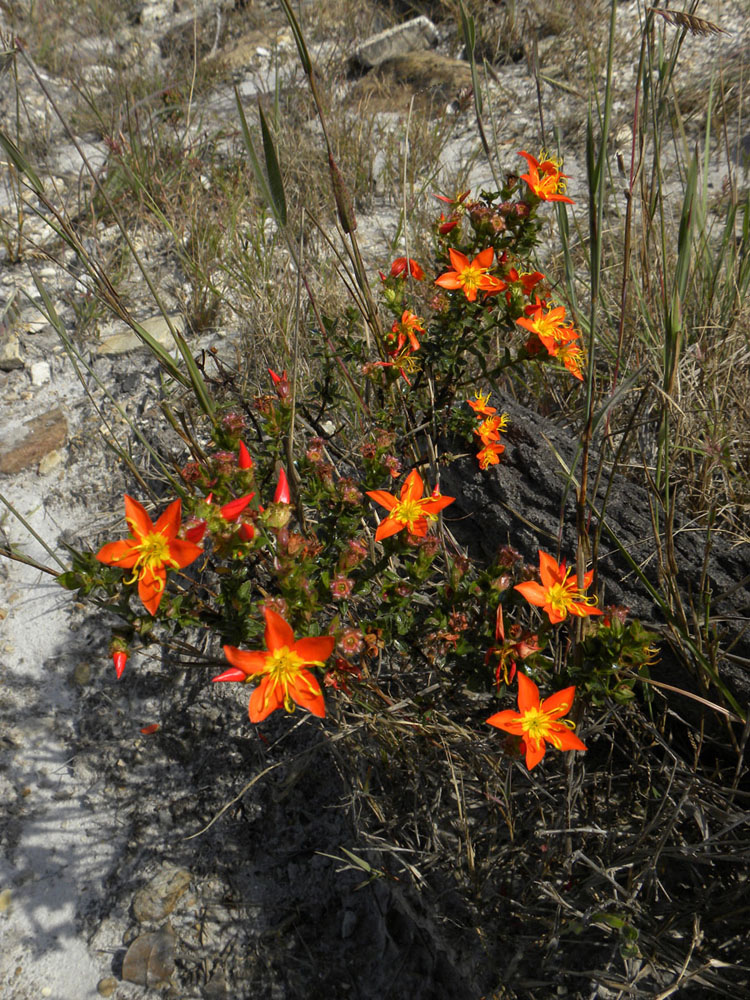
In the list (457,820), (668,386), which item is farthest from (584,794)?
(668,386)

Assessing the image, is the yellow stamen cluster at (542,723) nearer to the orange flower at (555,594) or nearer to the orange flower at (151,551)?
the orange flower at (555,594)

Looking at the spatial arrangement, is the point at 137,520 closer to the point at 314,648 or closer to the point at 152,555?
the point at 152,555

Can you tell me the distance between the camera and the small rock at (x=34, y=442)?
2.69 m

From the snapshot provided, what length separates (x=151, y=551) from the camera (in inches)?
47.9

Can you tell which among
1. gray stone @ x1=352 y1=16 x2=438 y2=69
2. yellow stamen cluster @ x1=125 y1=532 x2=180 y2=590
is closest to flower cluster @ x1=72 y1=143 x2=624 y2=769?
yellow stamen cluster @ x1=125 y1=532 x2=180 y2=590

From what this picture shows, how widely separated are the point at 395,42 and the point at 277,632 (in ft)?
17.8

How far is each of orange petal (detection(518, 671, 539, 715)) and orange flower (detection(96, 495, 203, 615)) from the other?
0.66 m

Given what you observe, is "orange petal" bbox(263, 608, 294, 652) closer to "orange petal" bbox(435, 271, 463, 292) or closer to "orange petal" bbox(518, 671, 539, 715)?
"orange petal" bbox(518, 671, 539, 715)

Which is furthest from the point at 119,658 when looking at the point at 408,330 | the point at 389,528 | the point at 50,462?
the point at 50,462

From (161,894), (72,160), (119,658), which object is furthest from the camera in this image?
(72,160)

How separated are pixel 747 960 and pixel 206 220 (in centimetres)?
329

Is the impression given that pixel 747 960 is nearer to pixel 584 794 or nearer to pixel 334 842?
pixel 584 794

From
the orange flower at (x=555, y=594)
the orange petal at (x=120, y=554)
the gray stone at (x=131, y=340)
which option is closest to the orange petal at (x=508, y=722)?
the orange flower at (x=555, y=594)

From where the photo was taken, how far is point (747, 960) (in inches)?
51.1
